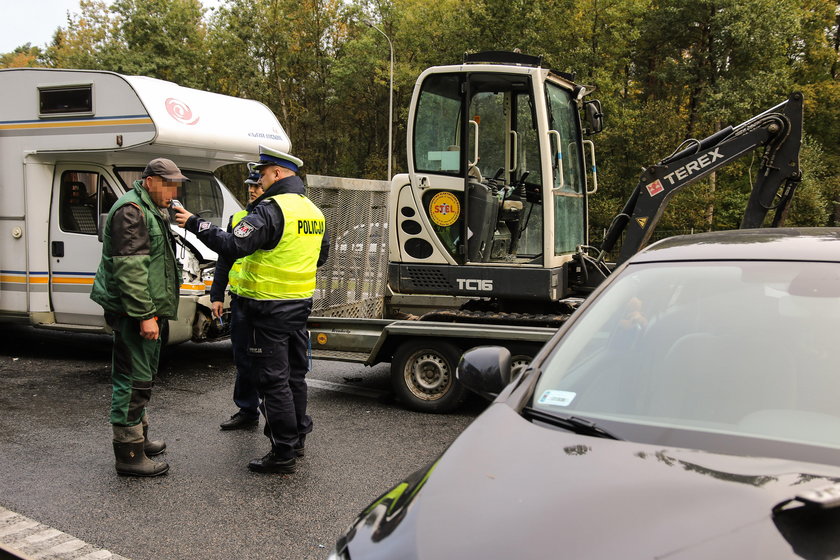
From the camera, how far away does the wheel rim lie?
6535mm

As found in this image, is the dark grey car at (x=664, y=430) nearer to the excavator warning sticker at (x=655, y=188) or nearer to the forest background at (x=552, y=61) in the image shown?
the excavator warning sticker at (x=655, y=188)

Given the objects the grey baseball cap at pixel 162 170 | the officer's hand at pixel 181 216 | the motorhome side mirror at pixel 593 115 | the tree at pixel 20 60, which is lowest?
the officer's hand at pixel 181 216

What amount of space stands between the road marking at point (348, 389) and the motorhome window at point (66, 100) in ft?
12.8

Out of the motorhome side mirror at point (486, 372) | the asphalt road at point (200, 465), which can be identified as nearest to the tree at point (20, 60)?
the asphalt road at point (200, 465)

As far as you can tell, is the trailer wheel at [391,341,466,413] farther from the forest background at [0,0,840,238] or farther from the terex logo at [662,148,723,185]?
the forest background at [0,0,840,238]

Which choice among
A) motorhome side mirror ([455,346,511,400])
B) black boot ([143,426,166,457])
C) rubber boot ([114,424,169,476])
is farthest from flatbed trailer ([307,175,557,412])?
motorhome side mirror ([455,346,511,400])

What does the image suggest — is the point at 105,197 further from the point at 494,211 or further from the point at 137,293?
the point at 494,211

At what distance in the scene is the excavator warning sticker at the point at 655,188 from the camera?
6.70 meters

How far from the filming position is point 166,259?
4875 mm

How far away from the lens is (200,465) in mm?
5121

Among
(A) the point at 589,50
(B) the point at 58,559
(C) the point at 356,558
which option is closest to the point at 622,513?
(C) the point at 356,558

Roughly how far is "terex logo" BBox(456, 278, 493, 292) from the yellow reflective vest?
2213mm

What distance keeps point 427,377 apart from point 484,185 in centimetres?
183

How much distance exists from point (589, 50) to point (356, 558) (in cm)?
2921
